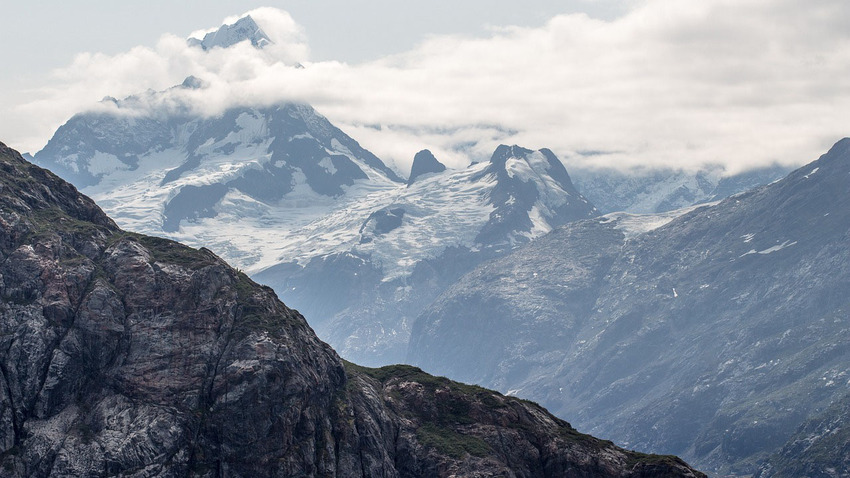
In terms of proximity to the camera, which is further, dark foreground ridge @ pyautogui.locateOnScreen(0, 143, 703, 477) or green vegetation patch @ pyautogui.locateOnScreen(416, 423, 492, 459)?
green vegetation patch @ pyautogui.locateOnScreen(416, 423, 492, 459)

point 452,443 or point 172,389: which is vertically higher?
point 172,389

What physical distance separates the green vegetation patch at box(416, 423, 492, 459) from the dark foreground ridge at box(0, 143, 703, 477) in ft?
1.06

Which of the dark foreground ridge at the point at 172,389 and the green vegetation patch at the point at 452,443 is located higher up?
the dark foreground ridge at the point at 172,389

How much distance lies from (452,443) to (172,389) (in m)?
49.2

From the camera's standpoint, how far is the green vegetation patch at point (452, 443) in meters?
192

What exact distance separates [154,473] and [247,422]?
1642 centimetres

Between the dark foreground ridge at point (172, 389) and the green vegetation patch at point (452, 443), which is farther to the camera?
the green vegetation patch at point (452, 443)

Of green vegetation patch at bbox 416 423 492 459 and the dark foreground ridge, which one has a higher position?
the dark foreground ridge

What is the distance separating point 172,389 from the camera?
17525 cm

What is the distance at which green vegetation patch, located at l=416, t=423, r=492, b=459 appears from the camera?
19212 centimetres

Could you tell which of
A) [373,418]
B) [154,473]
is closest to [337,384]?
[373,418]

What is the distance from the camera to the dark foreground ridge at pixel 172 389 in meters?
168

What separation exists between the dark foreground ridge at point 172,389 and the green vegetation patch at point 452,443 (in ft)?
1.06

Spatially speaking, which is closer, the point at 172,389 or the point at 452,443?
the point at 172,389
